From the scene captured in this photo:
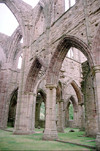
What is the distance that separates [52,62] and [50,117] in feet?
10.4

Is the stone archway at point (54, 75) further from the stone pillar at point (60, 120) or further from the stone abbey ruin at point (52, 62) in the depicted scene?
the stone pillar at point (60, 120)

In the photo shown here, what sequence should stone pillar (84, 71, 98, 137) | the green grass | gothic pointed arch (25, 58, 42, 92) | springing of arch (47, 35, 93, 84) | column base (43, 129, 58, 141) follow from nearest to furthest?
1. the green grass
2. column base (43, 129, 58, 141)
3. springing of arch (47, 35, 93, 84)
4. stone pillar (84, 71, 98, 137)
5. gothic pointed arch (25, 58, 42, 92)

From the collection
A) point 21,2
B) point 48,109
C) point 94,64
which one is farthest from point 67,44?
point 21,2

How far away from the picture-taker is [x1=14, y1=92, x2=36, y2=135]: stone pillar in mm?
9094

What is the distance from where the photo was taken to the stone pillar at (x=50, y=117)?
22.0ft

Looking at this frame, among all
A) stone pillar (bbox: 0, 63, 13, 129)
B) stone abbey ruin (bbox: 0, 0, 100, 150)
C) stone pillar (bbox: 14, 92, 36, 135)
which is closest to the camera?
stone abbey ruin (bbox: 0, 0, 100, 150)

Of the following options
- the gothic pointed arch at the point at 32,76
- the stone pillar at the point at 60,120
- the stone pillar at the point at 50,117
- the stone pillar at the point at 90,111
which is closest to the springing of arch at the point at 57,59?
the stone pillar at the point at 50,117

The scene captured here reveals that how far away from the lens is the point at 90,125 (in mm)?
8539

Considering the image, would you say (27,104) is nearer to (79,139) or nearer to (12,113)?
(79,139)

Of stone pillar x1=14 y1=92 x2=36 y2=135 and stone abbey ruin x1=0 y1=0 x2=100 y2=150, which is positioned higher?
stone abbey ruin x1=0 y1=0 x2=100 y2=150

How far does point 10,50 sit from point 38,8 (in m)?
6.94

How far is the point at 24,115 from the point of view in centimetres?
936

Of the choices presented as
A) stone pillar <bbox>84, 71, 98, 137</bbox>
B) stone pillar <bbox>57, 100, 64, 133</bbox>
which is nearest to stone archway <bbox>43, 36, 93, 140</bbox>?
stone pillar <bbox>84, 71, 98, 137</bbox>

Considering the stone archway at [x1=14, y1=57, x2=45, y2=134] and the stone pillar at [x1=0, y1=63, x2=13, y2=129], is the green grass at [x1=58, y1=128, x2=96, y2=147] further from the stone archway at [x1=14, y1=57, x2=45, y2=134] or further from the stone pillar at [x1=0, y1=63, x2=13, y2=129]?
the stone pillar at [x1=0, y1=63, x2=13, y2=129]
